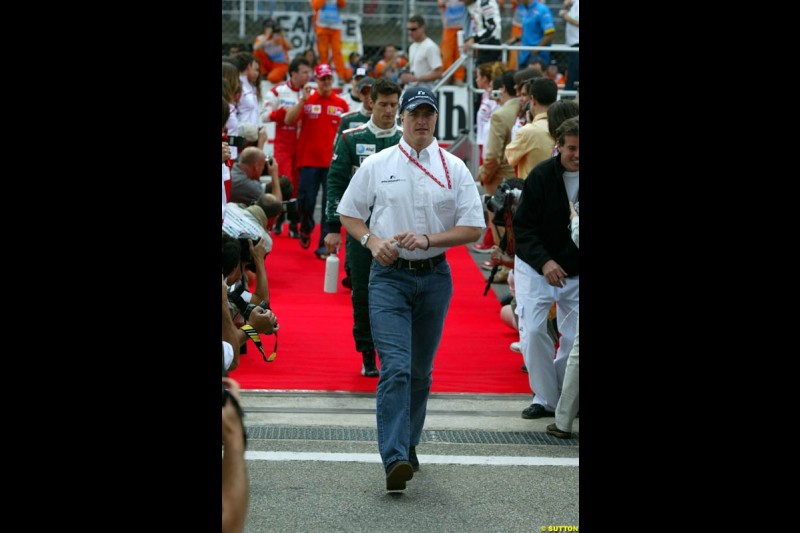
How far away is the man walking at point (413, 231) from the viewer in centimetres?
597

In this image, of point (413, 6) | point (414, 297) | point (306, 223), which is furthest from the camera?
point (413, 6)

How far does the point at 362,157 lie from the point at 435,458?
268 centimetres

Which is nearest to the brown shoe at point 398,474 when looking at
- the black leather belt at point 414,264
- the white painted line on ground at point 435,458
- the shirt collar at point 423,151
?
the white painted line on ground at point 435,458

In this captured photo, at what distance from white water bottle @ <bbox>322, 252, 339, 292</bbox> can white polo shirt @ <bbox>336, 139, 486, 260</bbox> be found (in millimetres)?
4196

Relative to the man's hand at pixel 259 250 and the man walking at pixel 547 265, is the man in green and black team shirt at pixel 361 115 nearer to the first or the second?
the man's hand at pixel 259 250

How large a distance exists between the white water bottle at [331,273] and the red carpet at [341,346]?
21 centimetres

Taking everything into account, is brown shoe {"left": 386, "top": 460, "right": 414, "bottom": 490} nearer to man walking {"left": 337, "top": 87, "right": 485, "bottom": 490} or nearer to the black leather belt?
man walking {"left": 337, "top": 87, "right": 485, "bottom": 490}
